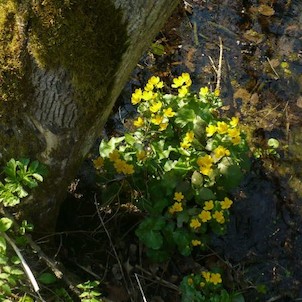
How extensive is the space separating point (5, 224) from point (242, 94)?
2434 mm

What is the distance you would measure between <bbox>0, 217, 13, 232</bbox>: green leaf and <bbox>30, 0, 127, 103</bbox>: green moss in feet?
2.19

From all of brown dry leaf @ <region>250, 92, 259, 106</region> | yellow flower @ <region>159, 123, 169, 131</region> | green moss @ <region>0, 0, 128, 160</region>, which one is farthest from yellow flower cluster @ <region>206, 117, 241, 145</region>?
brown dry leaf @ <region>250, 92, 259, 106</region>

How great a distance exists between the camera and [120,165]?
9.40 ft

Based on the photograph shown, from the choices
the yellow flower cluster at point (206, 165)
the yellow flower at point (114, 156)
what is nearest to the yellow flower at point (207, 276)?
the yellow flower cluster at point (206, 165)

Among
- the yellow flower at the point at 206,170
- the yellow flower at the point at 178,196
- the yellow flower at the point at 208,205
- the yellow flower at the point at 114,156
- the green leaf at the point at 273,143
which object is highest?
the yellow flower at the point at 114,156

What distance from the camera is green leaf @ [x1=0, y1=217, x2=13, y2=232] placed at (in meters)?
2.45

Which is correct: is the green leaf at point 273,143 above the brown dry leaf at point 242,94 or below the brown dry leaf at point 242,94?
below

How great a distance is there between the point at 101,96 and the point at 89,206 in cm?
96

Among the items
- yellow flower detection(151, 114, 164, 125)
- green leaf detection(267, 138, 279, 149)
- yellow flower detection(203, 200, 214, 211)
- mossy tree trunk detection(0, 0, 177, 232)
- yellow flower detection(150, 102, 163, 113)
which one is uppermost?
mossy tree trunk detection(0, 0, 177, 232)

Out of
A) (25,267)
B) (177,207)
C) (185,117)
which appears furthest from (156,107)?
(25,267)

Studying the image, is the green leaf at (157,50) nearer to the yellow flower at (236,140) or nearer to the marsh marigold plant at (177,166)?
the marsh marigold plant at (177,166)

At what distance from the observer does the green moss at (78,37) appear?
7.61ft

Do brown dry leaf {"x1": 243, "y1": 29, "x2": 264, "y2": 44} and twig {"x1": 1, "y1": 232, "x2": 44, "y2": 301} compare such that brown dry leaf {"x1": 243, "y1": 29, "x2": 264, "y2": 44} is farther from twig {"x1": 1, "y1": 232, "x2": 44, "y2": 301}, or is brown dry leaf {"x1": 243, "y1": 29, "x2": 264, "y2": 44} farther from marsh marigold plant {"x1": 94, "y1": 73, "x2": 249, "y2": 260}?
twig {"x1": 1, "y1": 232, "x2": 44, "y2": 301}

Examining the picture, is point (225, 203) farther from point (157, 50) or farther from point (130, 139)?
point (157, 50)
